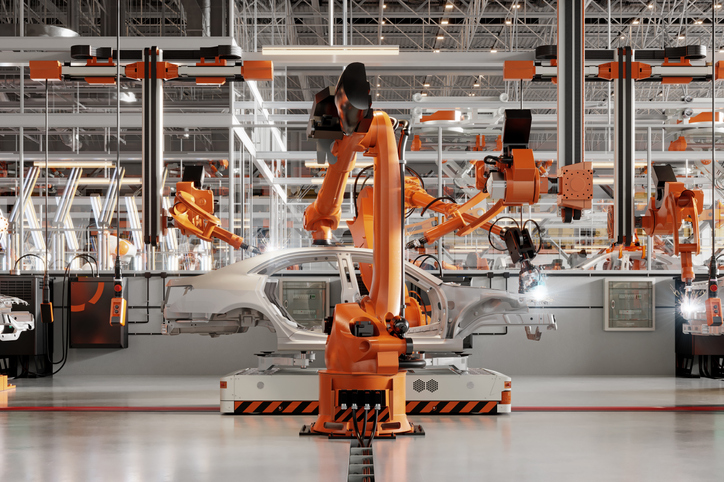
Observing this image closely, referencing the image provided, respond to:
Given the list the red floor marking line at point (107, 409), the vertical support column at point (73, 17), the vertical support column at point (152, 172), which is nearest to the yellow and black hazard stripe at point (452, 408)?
the red floor marking line at point (107, 409)

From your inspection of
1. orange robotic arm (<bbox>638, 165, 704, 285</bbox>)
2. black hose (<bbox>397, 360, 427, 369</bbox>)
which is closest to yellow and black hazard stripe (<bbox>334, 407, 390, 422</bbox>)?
black hose (<bbox>397, 360, 427, 369</bbox>)

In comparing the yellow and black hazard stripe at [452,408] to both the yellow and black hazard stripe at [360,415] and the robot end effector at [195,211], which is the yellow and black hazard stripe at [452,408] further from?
the robot end effector at [195,211]

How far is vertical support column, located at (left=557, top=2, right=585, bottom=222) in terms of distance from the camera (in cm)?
484

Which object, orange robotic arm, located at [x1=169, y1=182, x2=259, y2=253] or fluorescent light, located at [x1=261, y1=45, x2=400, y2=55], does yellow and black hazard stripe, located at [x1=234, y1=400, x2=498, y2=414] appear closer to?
orange robotic arm, located at [x1=169, y1=182, x2=259, y2=253]

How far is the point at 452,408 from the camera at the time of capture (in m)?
6.36

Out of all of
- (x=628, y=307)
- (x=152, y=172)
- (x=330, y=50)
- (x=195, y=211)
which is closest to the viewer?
(x=152, y=172)

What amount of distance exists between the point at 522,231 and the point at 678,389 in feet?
11.3

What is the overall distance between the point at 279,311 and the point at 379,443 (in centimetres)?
203

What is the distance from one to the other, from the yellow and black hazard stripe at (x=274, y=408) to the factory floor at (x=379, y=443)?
126mm

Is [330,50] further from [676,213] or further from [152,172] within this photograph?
[676,213]

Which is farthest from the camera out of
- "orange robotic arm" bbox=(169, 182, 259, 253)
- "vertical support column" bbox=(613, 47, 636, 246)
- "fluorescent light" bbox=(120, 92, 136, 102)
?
"fluorescent light" bbox=(120, 92, 136, 102)

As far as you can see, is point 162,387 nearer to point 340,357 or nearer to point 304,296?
point 304,296

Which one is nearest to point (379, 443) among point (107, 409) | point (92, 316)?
point (107, 409)

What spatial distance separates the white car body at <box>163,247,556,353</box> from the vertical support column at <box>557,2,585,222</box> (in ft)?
5.66
